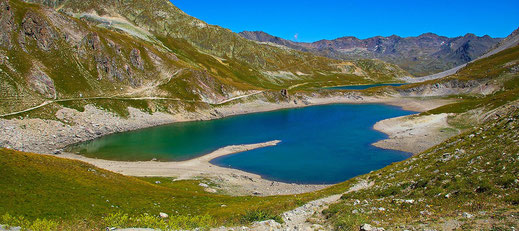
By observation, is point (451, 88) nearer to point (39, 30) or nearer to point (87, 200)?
point (87, 200)

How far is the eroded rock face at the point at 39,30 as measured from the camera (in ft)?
356

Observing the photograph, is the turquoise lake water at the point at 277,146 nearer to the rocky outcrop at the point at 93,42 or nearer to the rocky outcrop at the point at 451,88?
the rocky outcrop at the point at 93,42

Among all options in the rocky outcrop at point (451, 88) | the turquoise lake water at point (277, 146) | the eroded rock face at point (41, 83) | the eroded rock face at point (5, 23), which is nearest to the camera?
the turquoise lake water at point (277, 146)

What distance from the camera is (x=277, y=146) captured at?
271 ft

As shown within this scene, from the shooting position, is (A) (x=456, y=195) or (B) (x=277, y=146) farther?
(B) (x=277, y=146)

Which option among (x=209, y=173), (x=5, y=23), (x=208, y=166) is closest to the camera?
(x=209, y=173)

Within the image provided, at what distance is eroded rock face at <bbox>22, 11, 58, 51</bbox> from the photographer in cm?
10856

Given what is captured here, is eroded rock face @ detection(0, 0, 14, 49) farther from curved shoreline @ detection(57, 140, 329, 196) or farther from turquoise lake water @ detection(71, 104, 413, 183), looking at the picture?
curved shoreline @ detection(57, 140, 329, 196)

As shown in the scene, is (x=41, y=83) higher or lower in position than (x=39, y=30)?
lower

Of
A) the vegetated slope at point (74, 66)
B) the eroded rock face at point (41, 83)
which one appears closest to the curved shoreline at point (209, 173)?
the eroded rock face at point (41, 83)

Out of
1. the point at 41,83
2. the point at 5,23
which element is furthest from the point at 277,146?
the point at 5,23

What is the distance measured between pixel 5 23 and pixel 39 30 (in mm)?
9941

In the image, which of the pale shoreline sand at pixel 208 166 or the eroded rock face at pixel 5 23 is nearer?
the pale shoreline sand at pixel 208 166

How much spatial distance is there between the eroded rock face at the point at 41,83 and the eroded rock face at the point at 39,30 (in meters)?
17.0
